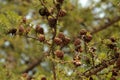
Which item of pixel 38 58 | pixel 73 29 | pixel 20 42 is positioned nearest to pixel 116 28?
pixel 73 29

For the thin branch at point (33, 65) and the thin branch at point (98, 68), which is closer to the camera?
the thin branch at point (98, 68)

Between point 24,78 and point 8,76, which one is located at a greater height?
point 8,76

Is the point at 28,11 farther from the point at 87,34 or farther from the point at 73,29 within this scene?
the point at 87,34

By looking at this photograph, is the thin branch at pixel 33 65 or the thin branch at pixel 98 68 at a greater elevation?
the thin branch at pixel 33 65

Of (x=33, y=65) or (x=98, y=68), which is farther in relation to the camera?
(x=33, y=65)

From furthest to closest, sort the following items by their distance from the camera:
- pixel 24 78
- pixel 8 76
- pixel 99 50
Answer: pixel 8 76, pixel 24 78, pixel 99 50

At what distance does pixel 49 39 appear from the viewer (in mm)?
1831

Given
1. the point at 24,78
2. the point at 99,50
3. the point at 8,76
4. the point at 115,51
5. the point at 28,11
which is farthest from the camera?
the point at 28,11

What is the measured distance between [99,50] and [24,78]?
0.47 meters

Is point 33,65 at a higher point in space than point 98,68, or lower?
higher

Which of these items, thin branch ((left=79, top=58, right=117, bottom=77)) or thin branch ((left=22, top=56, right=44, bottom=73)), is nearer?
thin branch ((left=79, top=58, right=117, bottom=77))

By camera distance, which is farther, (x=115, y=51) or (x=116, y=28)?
(x=116, y=28)

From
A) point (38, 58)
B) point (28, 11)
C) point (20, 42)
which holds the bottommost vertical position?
point (38, 58)

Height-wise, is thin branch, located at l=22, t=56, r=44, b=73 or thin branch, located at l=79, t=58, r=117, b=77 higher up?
thin branch, located at l=22, t=56, r=44, b=73
